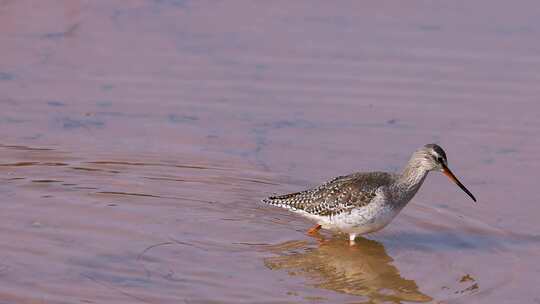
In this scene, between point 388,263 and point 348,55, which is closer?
point 388,263

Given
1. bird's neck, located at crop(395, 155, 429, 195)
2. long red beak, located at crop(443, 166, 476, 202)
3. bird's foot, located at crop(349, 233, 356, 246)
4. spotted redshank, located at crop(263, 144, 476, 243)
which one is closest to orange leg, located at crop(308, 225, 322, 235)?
spotted redshank, located at crop(263, 144, 476, 243)

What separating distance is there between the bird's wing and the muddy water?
0.37 metres

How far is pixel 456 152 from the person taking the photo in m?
13.4

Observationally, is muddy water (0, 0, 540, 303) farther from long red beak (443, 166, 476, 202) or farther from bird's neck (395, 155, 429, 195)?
bird's neck (395, 155, 429, 195)

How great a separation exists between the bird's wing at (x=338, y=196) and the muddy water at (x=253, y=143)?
370mm

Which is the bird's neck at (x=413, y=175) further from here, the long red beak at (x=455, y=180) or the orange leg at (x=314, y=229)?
the orange leg at (x=314, y=229)

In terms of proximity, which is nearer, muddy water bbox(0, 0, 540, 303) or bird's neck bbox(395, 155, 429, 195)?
muddy water bbox(0, 0, 540, 303)

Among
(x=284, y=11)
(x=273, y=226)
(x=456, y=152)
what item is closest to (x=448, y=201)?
(x=456, y=152)

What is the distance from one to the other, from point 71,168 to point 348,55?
191 inches

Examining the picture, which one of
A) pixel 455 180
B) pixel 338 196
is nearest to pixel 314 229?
pixel 338 196

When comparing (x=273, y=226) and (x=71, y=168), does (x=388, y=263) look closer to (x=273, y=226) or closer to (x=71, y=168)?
(x=273, y=226)

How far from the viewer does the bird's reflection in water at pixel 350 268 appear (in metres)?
10.3

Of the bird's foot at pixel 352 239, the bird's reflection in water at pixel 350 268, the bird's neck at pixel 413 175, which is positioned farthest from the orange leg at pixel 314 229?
the bird's neck at pixel 413 175

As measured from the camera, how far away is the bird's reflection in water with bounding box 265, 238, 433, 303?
10.3m
